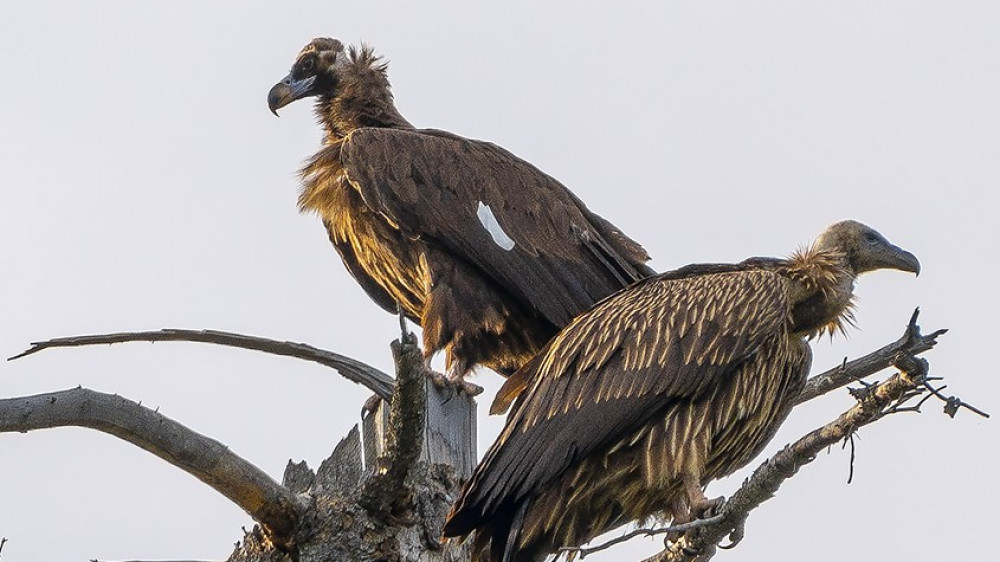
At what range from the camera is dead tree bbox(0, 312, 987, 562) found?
15.8 ft

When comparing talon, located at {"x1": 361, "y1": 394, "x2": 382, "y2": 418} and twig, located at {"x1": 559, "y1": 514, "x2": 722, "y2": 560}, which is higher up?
talon, located at {"x1": 361, "y1": 394, "x2": 382, "y2": 418}

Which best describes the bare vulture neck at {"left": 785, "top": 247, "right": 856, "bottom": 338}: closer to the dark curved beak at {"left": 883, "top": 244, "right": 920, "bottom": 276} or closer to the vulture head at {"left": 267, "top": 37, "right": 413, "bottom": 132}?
the dark curved beak at {"left": 883, "top": 244, "right": 920, "bottom": 276}

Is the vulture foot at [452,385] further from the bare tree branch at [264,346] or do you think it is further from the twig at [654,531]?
the twig at [654,531]

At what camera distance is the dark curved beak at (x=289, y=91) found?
8766mm

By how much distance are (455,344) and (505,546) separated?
62.6 inches

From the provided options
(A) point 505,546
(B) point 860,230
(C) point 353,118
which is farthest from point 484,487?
(C) point 353,118

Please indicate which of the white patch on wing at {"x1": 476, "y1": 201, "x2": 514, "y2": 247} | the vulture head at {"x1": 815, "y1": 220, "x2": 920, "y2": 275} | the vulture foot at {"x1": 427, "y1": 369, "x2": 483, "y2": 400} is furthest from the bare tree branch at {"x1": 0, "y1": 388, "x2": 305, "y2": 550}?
the vulture head at {"x1": 815, "y1": 220, "x2": 920, "y2": 275}

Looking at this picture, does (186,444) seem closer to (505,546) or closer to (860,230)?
(505,546)

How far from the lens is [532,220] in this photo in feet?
25.2

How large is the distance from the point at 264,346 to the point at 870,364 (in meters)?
2.27

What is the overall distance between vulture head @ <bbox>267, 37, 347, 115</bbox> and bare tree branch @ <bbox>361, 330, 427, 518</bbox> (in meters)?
3.58

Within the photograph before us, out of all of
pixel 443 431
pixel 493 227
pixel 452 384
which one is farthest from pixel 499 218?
pixel 443 431

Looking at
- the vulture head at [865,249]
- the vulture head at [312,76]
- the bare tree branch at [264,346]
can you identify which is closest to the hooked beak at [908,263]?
the vulture head at [865,249]

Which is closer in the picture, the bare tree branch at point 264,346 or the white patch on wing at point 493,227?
the bare tree branch at point 264,346
